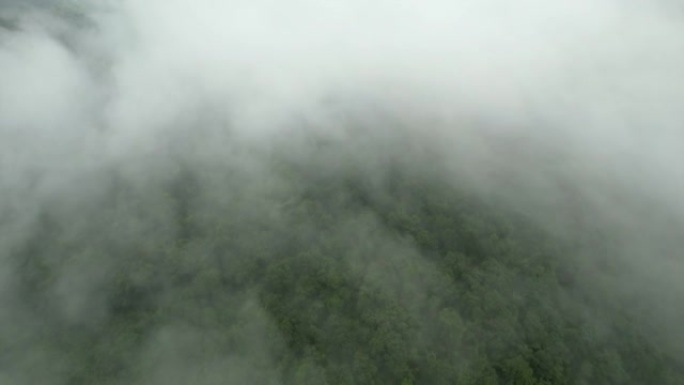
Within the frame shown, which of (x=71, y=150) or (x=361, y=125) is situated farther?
(x=361, y=125)

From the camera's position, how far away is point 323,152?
55562 mm

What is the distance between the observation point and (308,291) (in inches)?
1515

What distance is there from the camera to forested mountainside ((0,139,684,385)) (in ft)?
116

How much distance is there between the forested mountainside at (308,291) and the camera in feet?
116

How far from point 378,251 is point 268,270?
8.89 metres

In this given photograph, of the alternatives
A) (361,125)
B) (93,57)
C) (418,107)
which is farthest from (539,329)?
(93,57)

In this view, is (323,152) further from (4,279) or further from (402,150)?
(4,279)

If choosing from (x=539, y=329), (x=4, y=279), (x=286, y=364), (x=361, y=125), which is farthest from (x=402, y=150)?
(x=4, y=279)

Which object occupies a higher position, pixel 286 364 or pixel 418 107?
pixel 418 107

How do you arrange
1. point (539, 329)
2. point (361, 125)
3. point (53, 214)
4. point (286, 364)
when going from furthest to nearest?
point (361, 125)
point (53, 214)
point (539, 329)
point (286, 364)

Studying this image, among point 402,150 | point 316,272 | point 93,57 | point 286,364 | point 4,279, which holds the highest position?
point 402,150

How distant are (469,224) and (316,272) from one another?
45.5 feet

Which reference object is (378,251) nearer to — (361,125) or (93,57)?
(361,125)

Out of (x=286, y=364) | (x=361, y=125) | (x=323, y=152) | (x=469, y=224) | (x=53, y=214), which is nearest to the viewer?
(x=286, y=364)
